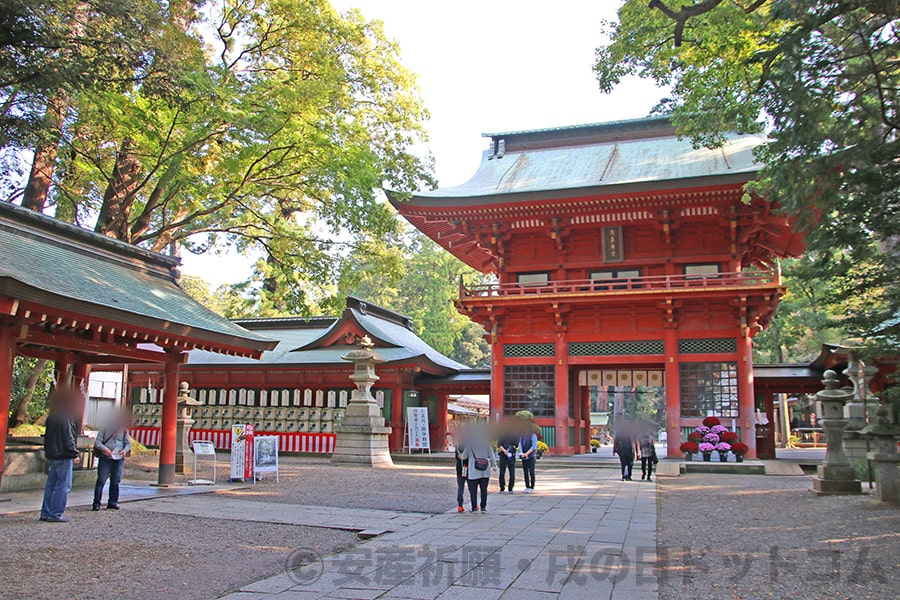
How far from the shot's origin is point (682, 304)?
19.6m

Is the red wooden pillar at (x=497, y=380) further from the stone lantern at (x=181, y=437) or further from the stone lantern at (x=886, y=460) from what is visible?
the stone lantern at (x=886, y=460)

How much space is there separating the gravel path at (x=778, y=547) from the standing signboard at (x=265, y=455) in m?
7.72

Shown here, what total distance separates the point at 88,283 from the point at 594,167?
17.4 meters

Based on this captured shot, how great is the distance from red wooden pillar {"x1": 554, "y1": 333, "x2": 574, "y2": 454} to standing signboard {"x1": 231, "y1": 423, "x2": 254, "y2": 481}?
10397mm

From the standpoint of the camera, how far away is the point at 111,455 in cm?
894

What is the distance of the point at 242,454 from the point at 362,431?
17.0ft

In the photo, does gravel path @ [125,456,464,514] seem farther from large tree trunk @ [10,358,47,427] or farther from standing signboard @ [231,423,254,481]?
large tree trunk @ [10,358,47,427]

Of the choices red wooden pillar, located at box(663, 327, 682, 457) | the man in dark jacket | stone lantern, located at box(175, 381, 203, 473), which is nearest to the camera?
the man in dark jacket

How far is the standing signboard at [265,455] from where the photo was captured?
13.1 m

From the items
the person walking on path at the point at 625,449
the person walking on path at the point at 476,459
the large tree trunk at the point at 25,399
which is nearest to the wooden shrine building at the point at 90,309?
the large tree trunk at the point at 25,399

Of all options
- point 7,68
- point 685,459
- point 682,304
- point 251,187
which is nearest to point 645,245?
point 682,304

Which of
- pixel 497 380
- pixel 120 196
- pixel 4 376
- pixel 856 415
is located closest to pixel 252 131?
pixel 120 196

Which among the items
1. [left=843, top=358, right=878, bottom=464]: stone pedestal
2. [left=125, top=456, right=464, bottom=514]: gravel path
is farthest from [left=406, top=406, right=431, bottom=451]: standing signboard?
[left=843, top=358, right=878, bottom=464]: stone pedestal

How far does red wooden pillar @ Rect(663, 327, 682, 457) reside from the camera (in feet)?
63.3
